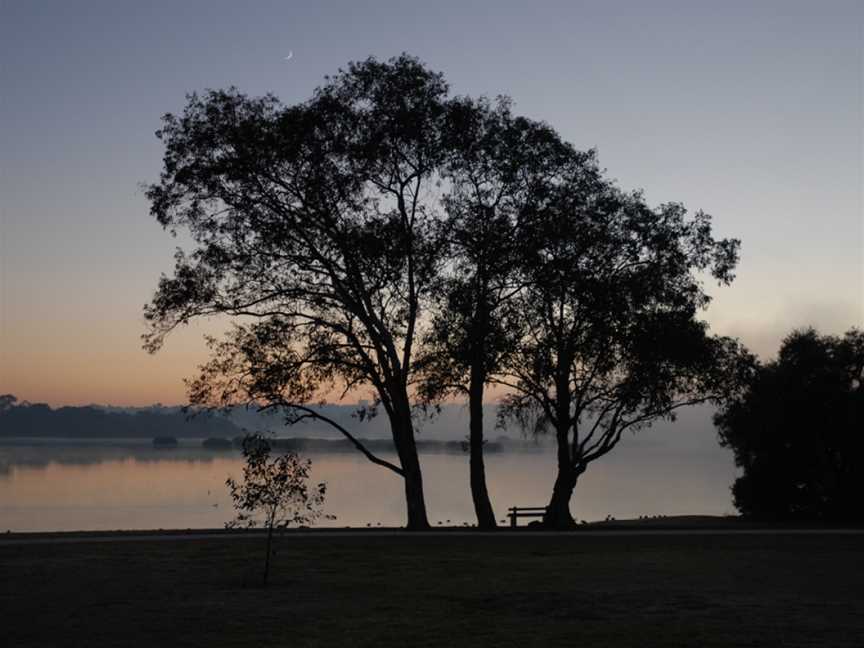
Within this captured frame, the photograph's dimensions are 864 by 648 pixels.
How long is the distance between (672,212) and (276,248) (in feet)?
50.4

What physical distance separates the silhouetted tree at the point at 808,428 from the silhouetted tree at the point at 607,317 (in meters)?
11.0

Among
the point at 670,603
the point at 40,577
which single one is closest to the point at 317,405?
the point at 40,577

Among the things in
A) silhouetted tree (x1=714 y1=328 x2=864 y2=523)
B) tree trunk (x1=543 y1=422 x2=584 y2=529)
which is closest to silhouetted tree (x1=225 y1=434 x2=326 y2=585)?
tree trunk (x1=543 y1=422 x2=584 y2=529)

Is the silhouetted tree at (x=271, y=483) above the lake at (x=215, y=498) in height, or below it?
above

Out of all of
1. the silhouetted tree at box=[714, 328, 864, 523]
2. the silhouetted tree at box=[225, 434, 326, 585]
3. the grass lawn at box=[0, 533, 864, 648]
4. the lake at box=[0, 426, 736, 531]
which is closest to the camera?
the grass lawn at box=[0, 533, 864, 648]

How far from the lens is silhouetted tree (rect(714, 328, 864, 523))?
47.5 m

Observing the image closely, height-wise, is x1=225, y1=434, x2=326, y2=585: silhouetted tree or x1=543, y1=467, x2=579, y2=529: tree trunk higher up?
x1=225, y1=434, x2=326, y2=585: silhouetted tree

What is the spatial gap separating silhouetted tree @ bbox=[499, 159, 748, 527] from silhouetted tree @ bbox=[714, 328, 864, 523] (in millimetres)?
10981

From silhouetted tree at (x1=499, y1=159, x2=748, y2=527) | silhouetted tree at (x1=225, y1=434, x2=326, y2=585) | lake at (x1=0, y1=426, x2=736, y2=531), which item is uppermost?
silhouetted tree at (x1=499, y1=159, x2=748, y2=527)

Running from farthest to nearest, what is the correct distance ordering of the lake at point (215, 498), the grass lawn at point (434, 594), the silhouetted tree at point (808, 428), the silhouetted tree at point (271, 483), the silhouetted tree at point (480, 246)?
the lake at point (215, 498), the silhouetted tree at point (808, 428), the silhouetted tree at point (480, 246), the silhouetted tree at point (271, 483), the grass lawn at point (434, 594)

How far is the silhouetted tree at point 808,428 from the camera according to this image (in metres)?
47.5

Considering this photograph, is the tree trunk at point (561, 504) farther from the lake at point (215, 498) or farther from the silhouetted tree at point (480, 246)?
the lake at point (215, 498)

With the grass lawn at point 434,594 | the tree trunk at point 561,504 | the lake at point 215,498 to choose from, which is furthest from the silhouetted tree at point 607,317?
the lake at point 215,498

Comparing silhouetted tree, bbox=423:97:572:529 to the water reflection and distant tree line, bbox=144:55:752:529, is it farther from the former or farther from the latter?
the water reflection
